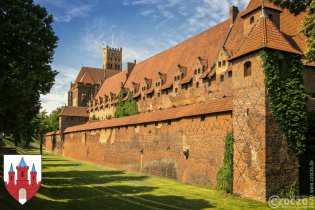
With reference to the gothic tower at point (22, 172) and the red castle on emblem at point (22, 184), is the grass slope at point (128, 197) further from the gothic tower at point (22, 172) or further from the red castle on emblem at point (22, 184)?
the gothic tower at point (22, 172)

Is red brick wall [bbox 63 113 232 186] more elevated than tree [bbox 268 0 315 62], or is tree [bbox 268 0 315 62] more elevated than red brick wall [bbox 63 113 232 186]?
tree [bbox 268 0 315 62]

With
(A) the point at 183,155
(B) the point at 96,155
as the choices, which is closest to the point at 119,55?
(B) the point at 96,155

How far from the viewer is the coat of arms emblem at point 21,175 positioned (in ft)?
32.7

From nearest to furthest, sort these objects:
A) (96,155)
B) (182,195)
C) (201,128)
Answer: (182,195)
(201,128)
(96,155)

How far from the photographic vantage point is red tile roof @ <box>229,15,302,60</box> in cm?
A: 1917

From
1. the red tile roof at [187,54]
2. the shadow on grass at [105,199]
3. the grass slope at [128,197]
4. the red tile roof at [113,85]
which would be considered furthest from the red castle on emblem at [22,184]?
→ the red tile roof at [113,85]

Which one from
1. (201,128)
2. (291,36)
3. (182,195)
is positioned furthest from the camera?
(291,36)

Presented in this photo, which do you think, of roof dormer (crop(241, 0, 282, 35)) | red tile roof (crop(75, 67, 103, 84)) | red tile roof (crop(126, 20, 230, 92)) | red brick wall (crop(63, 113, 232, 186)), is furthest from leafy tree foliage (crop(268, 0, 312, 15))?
red tile roof (crop(75, 67, 103, 84))

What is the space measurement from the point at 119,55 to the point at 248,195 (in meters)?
96.2

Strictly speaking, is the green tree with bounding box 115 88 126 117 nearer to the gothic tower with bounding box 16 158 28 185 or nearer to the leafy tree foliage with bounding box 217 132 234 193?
the leafy tree foliage with bounding box 217 132 234 193

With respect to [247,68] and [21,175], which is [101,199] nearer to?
[21,175]

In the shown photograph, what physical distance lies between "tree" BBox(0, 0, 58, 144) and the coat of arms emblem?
473 centimetres

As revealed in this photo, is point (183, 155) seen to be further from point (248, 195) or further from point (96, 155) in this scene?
point (96, 155)

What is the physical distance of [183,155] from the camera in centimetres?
2642
